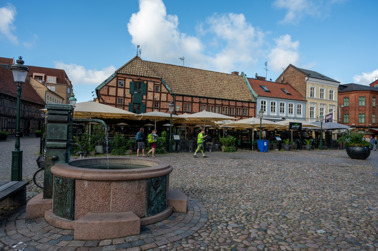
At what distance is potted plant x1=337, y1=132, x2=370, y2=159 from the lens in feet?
44.3

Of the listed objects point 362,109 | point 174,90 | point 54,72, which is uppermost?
point 54,72

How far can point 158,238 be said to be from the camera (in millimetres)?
3225

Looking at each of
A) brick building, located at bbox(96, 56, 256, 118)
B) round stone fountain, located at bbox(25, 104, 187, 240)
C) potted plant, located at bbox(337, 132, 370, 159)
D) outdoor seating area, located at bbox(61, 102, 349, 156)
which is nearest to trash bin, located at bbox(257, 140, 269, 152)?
outdoor seating area, located at bbox(61, 102, 349, 156)

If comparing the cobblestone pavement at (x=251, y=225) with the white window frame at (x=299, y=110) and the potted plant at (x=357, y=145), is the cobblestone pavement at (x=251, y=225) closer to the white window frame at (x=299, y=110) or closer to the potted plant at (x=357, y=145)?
the potted plant at (x=357, y=145)

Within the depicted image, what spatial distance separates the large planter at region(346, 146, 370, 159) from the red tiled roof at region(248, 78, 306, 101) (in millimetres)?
18633

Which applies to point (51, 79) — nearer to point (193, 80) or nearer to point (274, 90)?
point (193, 80)

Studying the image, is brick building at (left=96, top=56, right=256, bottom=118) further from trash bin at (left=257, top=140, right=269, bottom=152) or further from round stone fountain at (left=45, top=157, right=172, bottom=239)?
round stone fountain at (left=45, top=157, right=172, bottom=239)

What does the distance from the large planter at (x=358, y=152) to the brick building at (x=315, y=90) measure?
73.6ft

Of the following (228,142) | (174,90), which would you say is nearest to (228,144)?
(228,142)

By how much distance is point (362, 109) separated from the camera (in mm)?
42906

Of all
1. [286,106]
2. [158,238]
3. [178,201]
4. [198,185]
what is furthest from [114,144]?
[286,106]

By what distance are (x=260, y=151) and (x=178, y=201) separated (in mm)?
14600

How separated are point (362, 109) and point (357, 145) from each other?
36143mm

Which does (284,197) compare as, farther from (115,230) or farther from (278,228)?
(115,230)
